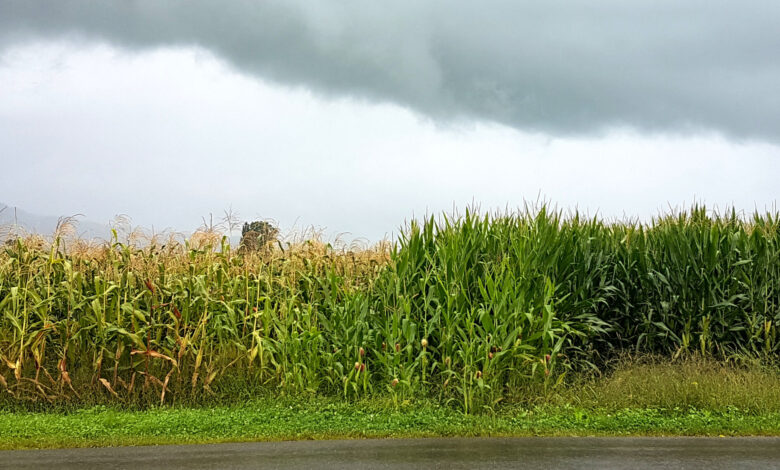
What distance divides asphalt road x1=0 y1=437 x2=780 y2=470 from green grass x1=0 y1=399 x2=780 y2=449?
1.25 ft

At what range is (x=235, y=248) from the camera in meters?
13.5

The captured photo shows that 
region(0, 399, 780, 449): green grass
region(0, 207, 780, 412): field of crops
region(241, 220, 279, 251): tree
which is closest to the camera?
region(0, 399, 780, 449): green grass

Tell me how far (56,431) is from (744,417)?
32.1ft

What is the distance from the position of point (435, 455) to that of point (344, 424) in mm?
1934

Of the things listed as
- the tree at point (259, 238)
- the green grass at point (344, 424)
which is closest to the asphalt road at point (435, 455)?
the green grass at point (344, 424)

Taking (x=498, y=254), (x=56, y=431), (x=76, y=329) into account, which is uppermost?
(x=498, y=254)

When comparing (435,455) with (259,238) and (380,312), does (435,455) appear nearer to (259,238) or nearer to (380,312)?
(380,312)

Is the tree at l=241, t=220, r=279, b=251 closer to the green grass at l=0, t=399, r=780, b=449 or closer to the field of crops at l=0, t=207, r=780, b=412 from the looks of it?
the field of crops at l=0, t=207, r=780, b=412

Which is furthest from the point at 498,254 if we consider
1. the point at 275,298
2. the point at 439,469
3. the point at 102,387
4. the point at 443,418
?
the point at 102,387

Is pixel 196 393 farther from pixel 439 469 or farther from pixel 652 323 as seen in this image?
pixel 652 323

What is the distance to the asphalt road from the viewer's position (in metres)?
7.82

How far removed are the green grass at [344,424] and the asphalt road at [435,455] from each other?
38 cm

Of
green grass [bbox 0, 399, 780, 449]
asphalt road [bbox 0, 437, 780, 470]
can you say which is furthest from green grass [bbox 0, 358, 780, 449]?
asphalt road [bbox 0, 437, 780, 470]

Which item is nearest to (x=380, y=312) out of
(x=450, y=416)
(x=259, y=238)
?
(x=450, y=416)
